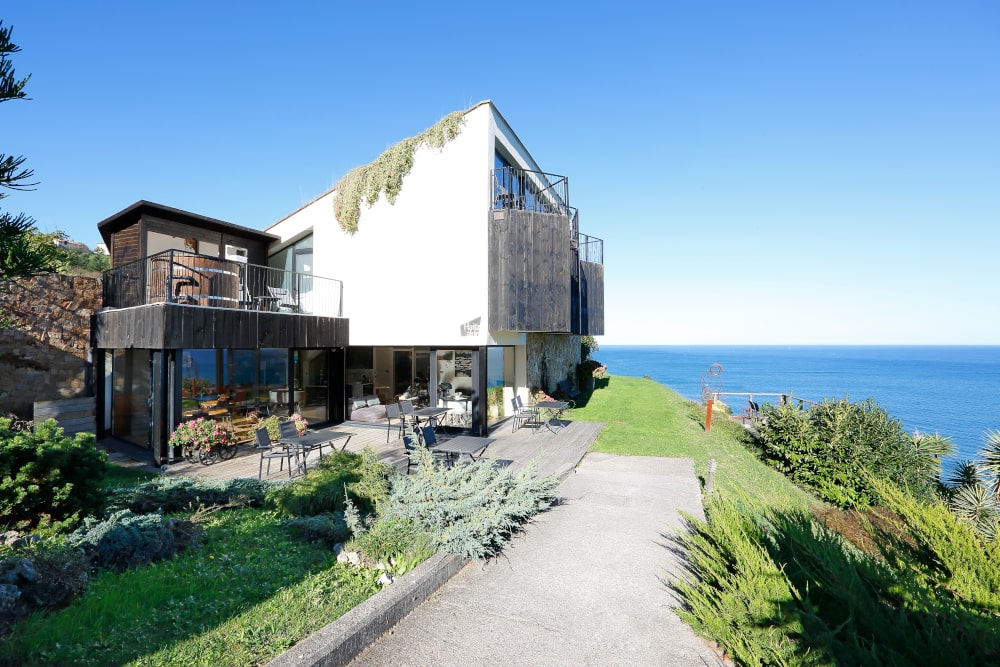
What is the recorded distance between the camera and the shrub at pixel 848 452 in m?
11.3

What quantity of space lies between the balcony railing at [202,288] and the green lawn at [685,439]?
8.97m

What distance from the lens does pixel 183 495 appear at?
669 centimetres

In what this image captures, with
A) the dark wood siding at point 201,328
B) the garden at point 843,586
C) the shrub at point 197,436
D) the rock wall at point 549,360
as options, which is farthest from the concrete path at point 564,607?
the rock wall at point 549,360

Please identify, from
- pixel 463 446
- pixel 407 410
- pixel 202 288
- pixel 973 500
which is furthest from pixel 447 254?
pixel 973 500

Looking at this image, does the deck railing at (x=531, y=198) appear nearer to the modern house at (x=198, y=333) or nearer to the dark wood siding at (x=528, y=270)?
the dark wood siding at (x=528, y=270)

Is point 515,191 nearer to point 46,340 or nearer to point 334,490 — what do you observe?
point 334,490

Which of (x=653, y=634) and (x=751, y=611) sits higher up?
(x=751, y=611)

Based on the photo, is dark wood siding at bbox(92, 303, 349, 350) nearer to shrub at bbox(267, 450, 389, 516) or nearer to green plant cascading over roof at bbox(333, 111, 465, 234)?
green plant cascading over roof at bbox(333, 111, 465, 234)

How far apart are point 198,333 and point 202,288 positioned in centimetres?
146

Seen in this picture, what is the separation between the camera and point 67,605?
403cm

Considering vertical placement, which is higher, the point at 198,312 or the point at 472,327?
the point at 198,312

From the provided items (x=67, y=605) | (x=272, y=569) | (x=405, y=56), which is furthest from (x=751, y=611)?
(x=405, y=56)

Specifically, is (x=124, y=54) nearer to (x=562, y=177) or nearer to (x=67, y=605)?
(x=562, y=177)

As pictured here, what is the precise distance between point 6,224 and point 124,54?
11.7 metres
